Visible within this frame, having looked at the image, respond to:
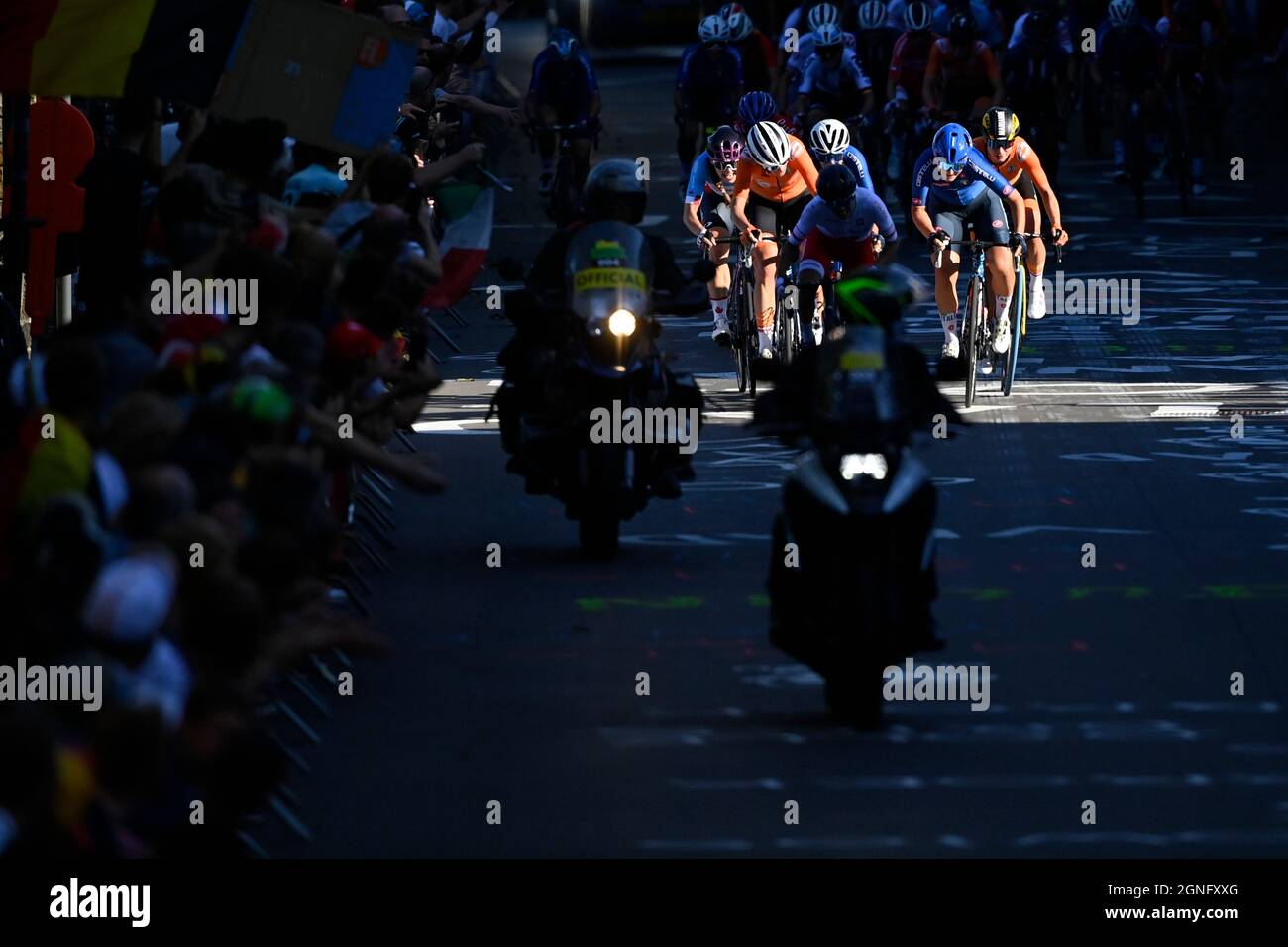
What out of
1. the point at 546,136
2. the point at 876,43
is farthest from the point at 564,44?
the point at 876,43

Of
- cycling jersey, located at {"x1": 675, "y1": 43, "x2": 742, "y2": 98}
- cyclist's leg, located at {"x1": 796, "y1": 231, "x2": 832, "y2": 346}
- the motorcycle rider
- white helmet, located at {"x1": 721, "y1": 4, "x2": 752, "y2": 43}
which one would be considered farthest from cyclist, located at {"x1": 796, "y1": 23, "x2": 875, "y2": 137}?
the motorcycle rider

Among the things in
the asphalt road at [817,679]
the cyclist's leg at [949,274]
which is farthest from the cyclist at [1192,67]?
the asphalt road at [817,679]

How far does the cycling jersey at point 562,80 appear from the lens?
32250mm

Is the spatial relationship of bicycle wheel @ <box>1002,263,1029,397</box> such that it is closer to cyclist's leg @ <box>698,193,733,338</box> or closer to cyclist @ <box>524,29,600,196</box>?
cyclist's leg @ <box>698,193,733,338</box>

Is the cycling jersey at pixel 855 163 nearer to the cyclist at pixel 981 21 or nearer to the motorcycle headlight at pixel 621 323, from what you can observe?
the motorcycle headlight at pixel 621 323

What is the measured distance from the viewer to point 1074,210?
114 feet

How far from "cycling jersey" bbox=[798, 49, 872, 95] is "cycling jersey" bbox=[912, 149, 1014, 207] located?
10.0m

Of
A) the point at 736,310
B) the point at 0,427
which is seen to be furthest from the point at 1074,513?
the point at 0,427

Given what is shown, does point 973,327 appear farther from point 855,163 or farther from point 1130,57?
point 1130,57

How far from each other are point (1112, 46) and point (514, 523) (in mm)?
18996

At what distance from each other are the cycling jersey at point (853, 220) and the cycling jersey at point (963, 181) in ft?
2.26

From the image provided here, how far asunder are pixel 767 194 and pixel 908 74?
11428 millimetres

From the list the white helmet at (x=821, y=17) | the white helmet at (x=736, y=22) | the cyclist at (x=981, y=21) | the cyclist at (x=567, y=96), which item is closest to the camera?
the white helmet at (x=821, y=17)

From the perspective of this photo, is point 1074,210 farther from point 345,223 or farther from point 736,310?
point 345,223
